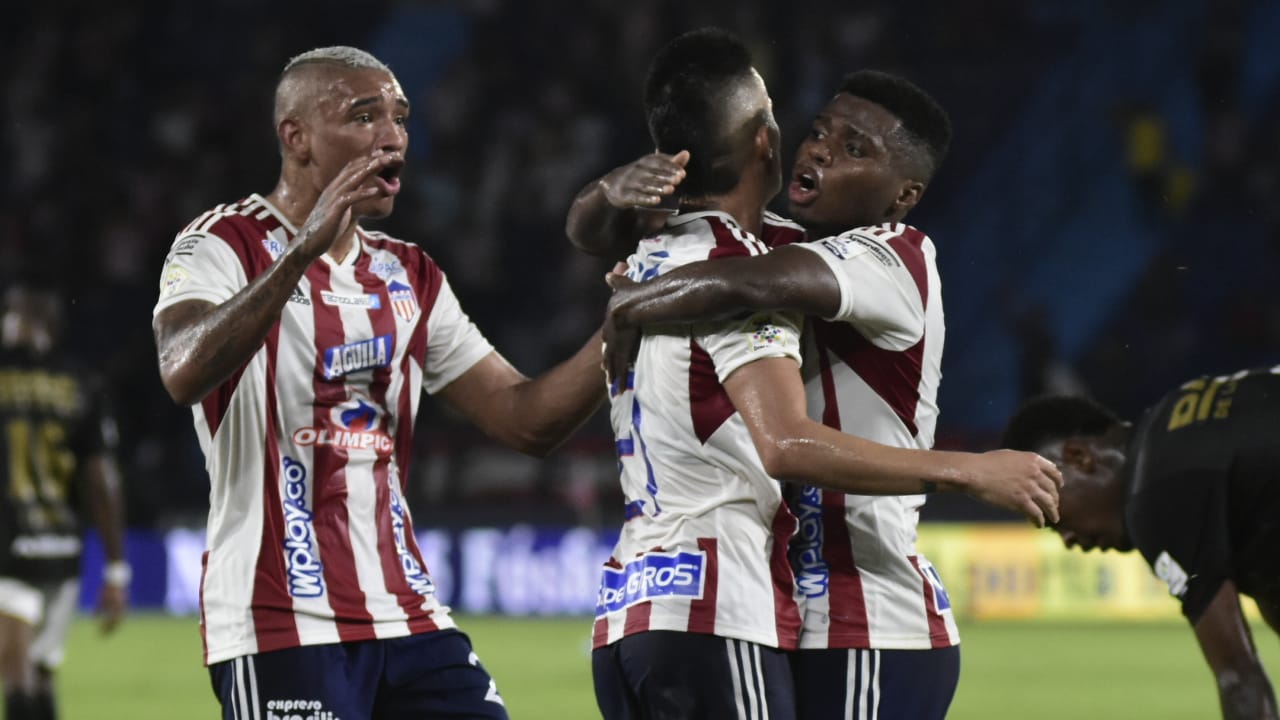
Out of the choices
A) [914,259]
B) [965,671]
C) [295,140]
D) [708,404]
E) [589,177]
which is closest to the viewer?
[708,404]

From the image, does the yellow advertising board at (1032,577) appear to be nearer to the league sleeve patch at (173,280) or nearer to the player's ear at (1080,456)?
the player's ear at (1080,456)

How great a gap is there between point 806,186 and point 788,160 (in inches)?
601

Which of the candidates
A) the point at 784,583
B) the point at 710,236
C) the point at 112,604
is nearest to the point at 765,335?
the point at 710,236

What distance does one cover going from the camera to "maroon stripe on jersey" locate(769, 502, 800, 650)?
12.1 feet

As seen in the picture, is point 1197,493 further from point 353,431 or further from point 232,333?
point 232,333

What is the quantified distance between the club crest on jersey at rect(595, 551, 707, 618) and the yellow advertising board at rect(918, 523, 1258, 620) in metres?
12.3

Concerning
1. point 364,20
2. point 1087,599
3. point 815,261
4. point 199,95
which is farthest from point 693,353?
point 364,20

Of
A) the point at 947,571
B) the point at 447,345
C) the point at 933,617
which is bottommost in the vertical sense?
the point at 947,571

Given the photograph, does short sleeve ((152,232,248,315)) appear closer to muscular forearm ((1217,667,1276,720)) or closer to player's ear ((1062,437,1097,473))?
player's ear ((1062,437,1097,473))

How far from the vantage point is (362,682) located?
4.22 m

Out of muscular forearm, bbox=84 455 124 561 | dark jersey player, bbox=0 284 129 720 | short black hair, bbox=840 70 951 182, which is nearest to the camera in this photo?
short black hair, bbox=840 70 951 182

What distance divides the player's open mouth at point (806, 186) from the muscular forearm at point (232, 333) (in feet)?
3.70

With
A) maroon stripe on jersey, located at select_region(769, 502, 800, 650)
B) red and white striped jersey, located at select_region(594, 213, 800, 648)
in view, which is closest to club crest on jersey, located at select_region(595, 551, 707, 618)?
red and white striped jersey, located at select_region(594, 213, 800, 648)

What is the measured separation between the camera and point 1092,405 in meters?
4.55
